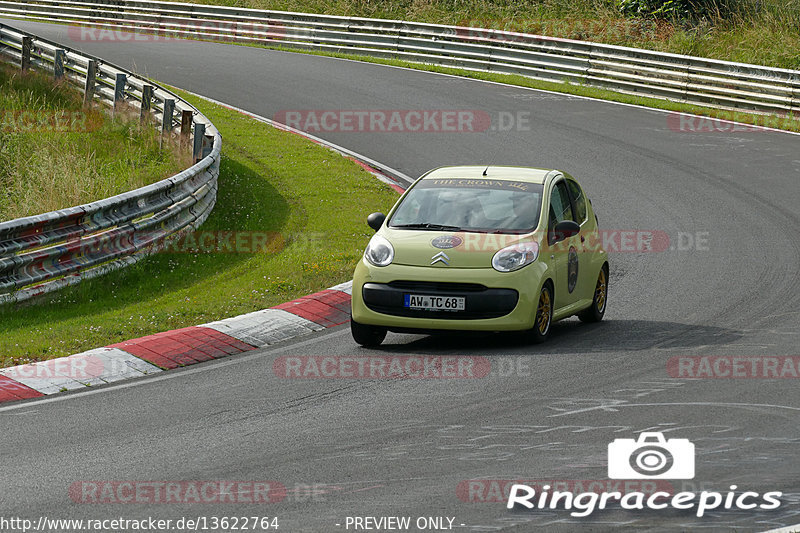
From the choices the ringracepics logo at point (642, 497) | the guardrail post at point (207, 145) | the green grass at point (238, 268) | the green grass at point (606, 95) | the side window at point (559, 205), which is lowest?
the green grass at point (238, 268)

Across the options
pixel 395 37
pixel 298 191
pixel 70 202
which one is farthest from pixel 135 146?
pixel 395 37

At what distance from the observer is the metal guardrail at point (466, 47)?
25.9 m

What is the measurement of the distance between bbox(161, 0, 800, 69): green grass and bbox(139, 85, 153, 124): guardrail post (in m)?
15.4

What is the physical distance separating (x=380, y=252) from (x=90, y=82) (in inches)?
502

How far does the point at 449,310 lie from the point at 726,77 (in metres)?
17.7

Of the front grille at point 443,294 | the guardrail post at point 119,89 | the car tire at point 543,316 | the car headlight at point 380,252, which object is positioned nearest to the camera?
the front grille at point 443,294

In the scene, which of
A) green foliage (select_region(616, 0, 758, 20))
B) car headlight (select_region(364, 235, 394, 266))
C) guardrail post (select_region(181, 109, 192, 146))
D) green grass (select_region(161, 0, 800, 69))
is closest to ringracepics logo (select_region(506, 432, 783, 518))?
car headlight (select_region(364, 235, 394, 266))

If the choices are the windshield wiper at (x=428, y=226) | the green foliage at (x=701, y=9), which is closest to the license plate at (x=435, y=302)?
the windshield wiper at (x=428, y=226)

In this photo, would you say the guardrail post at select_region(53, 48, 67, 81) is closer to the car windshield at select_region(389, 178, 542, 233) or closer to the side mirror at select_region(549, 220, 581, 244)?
the car windshield at select_region(389, 178, 542, 233)

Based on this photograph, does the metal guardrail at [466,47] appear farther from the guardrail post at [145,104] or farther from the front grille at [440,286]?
the front grille at [440,286]

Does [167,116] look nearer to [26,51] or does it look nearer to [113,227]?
[113,227]

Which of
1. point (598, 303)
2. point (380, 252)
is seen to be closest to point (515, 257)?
point (380, 252)

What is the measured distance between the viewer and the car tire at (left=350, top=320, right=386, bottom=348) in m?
10.6

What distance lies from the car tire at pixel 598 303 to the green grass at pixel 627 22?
57.8 ft
